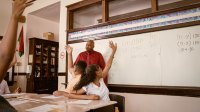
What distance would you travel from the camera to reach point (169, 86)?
2863 millimetres

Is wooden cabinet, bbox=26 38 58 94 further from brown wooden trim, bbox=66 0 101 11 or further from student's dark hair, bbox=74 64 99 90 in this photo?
student's dark hair, bbox=74 64 99 90

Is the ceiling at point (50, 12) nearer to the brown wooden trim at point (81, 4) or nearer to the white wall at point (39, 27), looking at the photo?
the white wall at point (39, 27)

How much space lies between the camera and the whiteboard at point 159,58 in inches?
106

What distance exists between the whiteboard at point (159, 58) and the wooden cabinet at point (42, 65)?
9.56 ft

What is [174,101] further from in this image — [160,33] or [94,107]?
[94,107]

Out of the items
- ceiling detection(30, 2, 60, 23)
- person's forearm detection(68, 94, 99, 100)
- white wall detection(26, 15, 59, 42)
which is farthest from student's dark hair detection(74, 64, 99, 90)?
white wall detection(26, 15, 59, 42)

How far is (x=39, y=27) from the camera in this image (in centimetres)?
610

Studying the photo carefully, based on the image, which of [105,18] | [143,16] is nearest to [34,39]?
[105,18]

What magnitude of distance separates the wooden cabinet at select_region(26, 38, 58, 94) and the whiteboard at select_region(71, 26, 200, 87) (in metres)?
2.91

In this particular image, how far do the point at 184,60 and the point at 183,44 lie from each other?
0.79 feet

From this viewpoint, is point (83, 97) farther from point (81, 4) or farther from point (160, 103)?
point (81, 4)

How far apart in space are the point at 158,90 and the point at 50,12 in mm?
4146

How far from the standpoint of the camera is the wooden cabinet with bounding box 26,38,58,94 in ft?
18.2

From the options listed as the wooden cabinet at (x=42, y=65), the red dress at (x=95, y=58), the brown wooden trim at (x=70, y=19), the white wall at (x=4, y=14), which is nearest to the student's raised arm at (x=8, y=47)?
the red dress at (x=95, y=58)
